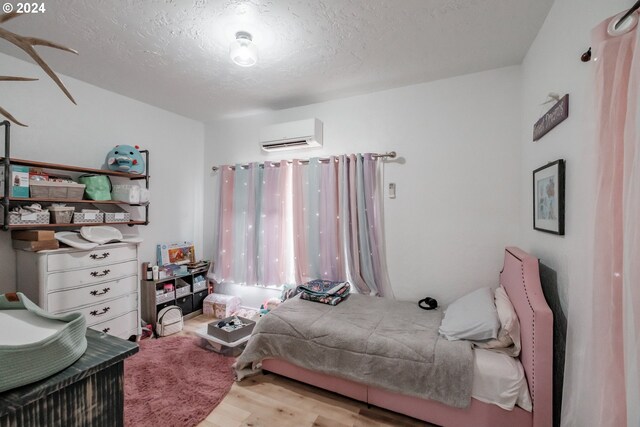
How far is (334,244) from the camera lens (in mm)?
2953

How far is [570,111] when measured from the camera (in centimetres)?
149

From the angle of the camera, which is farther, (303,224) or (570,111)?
(303,224)

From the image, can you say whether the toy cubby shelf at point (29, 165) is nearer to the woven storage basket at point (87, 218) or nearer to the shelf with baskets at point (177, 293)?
the woven storage basket at point (87, 218)

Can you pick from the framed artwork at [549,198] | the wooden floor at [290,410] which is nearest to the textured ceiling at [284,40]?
the framed artwork at [549,198]

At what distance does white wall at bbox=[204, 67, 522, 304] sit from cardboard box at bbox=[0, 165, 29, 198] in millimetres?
2643

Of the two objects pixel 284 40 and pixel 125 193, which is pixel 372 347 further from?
pixel 125 193

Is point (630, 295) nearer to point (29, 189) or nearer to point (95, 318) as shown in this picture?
point (95, 318)

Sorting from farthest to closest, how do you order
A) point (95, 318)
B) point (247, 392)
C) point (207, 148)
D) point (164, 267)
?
point (207, 148) → point (164, 267) → point (95, 318) → point (247, 392)

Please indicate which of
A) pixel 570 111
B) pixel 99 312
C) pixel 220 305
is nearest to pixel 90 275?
pixel 99 312

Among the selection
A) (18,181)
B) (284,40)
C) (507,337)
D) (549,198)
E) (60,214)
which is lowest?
(507,337)

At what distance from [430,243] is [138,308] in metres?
2.95

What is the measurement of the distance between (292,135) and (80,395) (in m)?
2.69

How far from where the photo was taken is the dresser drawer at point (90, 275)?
2.16 meters

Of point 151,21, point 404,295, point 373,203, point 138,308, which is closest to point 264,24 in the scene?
point 151,21
